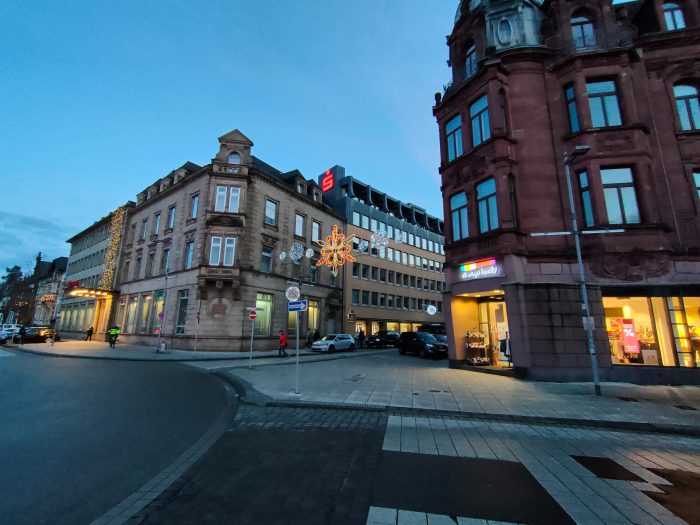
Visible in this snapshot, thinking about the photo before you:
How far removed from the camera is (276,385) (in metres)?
11.0

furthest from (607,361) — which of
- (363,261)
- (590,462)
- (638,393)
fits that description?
(363,261)

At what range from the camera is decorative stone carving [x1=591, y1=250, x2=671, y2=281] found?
1232 centimetres

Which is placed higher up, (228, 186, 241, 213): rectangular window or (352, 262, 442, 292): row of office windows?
(228, 186, 241, 213): rectangular window

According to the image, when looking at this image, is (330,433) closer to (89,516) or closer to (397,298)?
→ (89,516)

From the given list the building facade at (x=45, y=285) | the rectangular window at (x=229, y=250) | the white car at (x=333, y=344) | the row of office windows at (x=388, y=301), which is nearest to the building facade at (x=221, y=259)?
the rectangular window at (x=229, y=250)

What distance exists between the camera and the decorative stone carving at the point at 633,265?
12320mm

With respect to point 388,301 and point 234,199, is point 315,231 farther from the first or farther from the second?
point 388,301

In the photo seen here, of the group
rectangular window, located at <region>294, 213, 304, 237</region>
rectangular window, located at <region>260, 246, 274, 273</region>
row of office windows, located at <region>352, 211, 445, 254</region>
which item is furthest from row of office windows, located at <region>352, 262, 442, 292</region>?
rectangular window, located at <region>260, 246, 274, 273</region>

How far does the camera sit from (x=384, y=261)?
145 feet

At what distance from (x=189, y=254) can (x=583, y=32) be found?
29.3 metres

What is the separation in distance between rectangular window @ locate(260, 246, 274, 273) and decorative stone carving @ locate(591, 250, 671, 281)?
2311 cm

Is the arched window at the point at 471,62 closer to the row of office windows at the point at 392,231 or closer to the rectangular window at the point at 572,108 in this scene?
the rectangular window at the point at 572,108

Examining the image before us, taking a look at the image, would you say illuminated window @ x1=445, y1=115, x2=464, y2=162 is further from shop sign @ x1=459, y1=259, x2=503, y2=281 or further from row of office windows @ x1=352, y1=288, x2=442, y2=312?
row of office windows @ x1=352, y1=288, x2=442, y2=312

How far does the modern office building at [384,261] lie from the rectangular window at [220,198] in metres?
14.9
